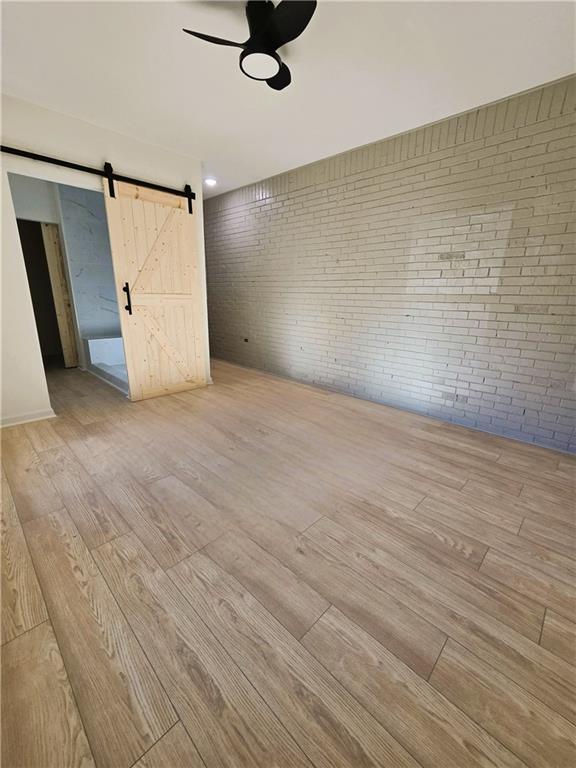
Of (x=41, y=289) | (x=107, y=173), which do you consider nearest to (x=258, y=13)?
(x=107, y=173)

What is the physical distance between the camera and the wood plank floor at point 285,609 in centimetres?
96

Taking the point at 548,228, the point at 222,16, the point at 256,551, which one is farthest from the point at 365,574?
the point at 222,16

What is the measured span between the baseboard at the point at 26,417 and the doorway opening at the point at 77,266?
1110 millimetres

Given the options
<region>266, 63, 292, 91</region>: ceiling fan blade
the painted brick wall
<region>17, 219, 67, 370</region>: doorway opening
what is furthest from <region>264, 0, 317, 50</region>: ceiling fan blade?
<region>17, 219, 67, 370</region>: doorway opening

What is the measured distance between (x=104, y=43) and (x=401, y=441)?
3.93 m

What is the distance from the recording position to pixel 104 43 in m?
2.11

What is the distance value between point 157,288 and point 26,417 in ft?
6.69

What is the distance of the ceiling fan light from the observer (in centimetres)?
196

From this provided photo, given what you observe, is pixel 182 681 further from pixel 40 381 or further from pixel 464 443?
pixel 40 381

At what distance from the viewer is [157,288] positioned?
385 centimetres

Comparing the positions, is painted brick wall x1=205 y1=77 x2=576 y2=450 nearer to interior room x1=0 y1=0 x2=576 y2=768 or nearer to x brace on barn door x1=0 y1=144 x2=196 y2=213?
interior room x1=0 y1=0 x2=576 y2=768

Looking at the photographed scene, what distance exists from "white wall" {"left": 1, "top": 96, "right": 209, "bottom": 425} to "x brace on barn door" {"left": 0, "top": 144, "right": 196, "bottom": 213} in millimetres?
49

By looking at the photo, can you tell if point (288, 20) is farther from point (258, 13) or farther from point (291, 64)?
point (291, 64)

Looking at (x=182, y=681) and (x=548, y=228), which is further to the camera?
(x=548, y=228)
